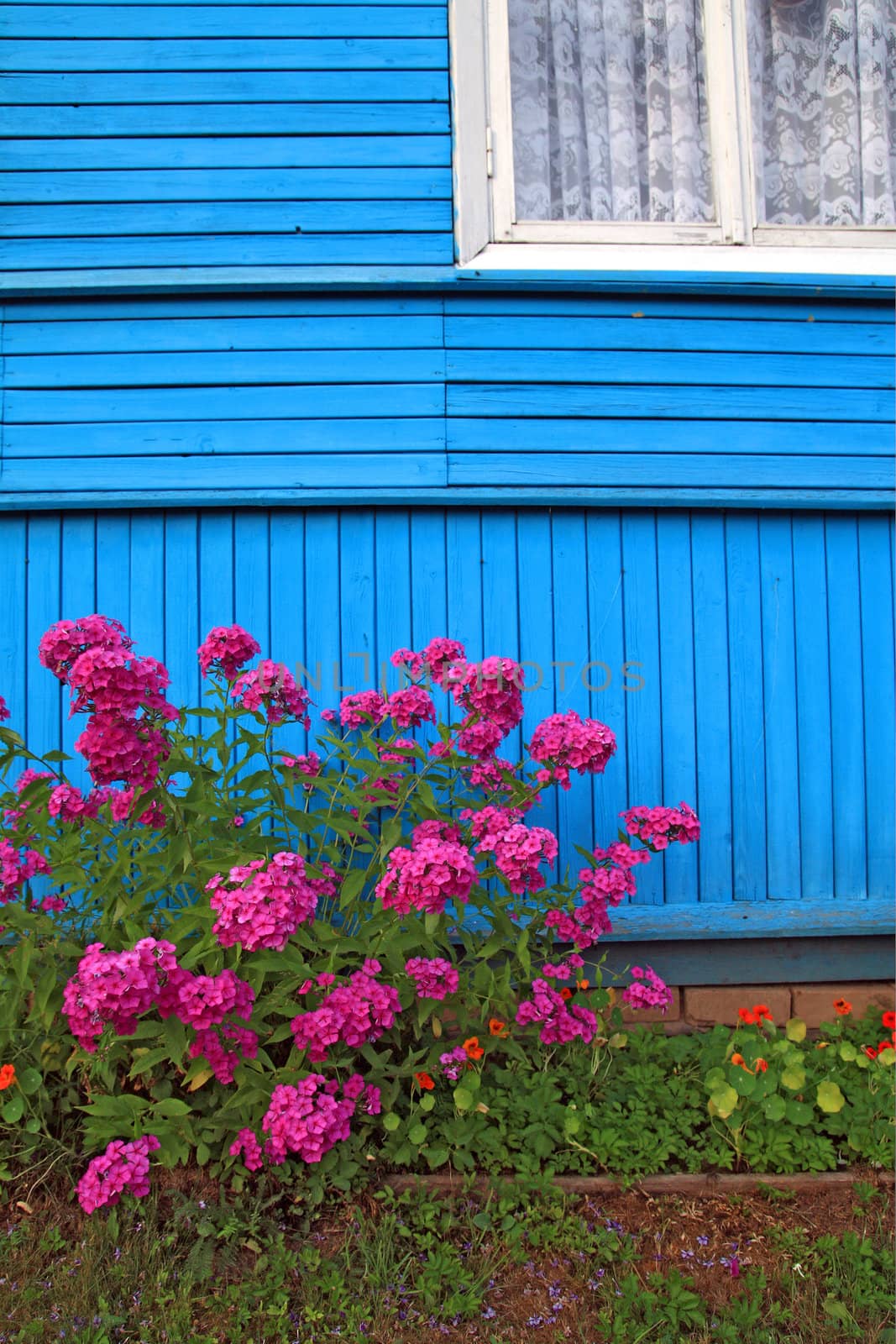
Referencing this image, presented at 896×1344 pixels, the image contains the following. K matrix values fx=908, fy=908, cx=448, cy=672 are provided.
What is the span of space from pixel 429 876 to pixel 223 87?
313 centimetres

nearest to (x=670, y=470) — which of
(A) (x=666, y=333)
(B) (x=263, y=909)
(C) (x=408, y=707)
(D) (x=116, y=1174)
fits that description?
(A) (x=666, y=333)

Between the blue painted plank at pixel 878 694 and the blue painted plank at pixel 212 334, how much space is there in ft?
6.07

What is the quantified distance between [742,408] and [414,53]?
1.84m

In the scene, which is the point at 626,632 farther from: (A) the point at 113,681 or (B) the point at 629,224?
(A) the point at 113,681

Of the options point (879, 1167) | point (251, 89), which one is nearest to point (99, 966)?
point (879, 1167)

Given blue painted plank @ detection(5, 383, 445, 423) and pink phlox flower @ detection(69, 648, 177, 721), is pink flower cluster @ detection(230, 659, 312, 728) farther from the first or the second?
blue painted plank @ detection(5, 383, 445, 423)

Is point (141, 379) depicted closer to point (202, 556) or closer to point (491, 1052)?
point (202, 556)

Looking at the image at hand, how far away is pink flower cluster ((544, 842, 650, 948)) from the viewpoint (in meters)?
2.52

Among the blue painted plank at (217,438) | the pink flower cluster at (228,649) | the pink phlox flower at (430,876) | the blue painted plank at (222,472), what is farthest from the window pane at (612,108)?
the pink phlox flower at (430,876)

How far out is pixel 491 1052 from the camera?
9.21 ft

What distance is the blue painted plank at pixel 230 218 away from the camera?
3.40m

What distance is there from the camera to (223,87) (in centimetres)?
344

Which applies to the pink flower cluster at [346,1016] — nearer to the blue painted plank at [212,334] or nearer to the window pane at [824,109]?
the blue painted plank at [212,334]

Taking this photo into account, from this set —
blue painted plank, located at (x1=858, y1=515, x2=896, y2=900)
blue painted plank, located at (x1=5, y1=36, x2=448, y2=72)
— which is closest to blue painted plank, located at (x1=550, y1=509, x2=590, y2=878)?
blue painted plank, located at (x1=858, y1=515, x2=896, y2=900)
